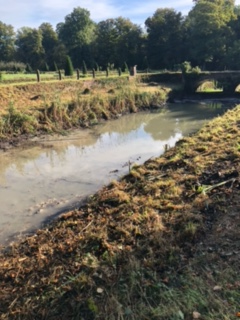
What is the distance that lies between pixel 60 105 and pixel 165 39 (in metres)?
35.9

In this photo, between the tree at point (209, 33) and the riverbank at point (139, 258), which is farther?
the tree at point (209, 33)

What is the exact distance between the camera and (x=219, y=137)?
1214cm

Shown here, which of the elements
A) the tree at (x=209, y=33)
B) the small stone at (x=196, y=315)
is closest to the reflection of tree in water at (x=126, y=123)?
the small stone at (x=196, y=315)

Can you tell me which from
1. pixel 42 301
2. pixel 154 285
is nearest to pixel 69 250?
pixel 42 301

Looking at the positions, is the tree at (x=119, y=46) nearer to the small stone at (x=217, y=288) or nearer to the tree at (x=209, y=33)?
the tree at (x=209, y=33)

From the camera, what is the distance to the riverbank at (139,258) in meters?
4.15

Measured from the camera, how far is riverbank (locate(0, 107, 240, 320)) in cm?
415

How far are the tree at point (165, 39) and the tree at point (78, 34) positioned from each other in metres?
10.0

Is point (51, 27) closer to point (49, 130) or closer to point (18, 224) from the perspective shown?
point (49, 130)

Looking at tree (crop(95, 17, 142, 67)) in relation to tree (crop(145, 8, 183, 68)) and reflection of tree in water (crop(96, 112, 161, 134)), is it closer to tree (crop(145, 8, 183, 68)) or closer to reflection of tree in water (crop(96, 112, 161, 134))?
tree (crop(145, 8, 183, 68))

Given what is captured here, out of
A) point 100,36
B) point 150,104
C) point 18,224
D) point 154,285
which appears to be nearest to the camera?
point 154,285

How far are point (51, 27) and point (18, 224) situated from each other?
212 ft

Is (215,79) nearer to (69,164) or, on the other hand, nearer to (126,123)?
(126,123)

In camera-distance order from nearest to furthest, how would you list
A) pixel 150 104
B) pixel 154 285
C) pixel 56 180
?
pixel 154 285 → pixel 56 180 → pixel 150 104
